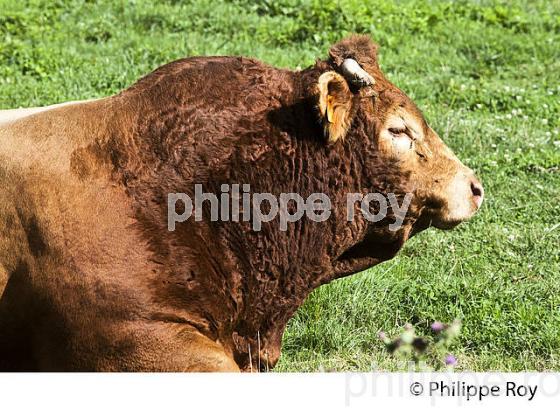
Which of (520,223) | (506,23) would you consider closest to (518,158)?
(520,223)

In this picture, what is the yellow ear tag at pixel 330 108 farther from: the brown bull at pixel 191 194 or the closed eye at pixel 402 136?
the closed eye at pixel 402 136

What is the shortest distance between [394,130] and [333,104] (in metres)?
0.35

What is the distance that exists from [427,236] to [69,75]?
3.97 m

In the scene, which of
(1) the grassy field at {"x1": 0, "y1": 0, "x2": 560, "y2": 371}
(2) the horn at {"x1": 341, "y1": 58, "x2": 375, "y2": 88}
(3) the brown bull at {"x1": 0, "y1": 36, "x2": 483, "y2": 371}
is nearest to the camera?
(3) the brown bull at {"x1": 0, "y1": 36, "x2": 483, "y2": 371}

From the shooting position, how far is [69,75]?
9.97 m

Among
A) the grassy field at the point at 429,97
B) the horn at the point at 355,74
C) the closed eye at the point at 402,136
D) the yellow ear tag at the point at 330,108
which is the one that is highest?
the horn at the point at 355,74

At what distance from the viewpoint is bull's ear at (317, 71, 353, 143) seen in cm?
493

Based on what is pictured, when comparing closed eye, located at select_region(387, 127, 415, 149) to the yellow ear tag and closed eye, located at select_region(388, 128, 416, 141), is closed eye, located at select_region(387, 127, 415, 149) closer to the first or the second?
closed eye, located at select_region(388, 128, 416, 141)

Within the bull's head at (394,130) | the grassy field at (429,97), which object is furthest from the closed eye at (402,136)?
the grassy field at (429,97)

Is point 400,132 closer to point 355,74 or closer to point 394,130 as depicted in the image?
point 394,130

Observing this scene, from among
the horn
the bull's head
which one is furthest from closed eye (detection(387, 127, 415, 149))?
the horn

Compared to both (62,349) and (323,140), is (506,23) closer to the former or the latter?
(323,140)

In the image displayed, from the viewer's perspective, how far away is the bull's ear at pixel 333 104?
493 cm

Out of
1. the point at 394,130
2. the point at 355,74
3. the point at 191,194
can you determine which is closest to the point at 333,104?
the point at 355,74
